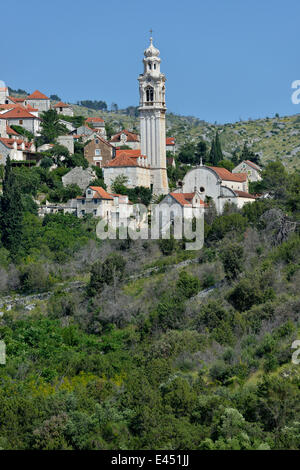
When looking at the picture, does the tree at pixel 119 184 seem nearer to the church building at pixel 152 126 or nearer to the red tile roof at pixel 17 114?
the church building at pixel 152 126

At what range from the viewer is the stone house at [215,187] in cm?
6041

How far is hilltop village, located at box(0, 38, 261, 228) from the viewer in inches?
2358

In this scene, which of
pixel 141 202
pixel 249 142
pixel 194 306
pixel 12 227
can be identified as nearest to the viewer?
pixel 194 306

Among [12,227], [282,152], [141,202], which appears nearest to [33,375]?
[12,227]

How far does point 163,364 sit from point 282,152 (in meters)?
67.2

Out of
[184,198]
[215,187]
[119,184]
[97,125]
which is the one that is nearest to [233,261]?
[184,198]

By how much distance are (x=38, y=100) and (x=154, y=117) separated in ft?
74.6

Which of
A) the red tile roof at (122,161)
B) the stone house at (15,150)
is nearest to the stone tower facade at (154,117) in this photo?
the red tile roof at (122,161)

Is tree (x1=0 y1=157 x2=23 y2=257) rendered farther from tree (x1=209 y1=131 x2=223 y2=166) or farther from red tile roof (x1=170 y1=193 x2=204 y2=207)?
tree (x1=209 y1=131 x2=223 y2=166)

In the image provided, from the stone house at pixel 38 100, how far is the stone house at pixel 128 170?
892 inches
